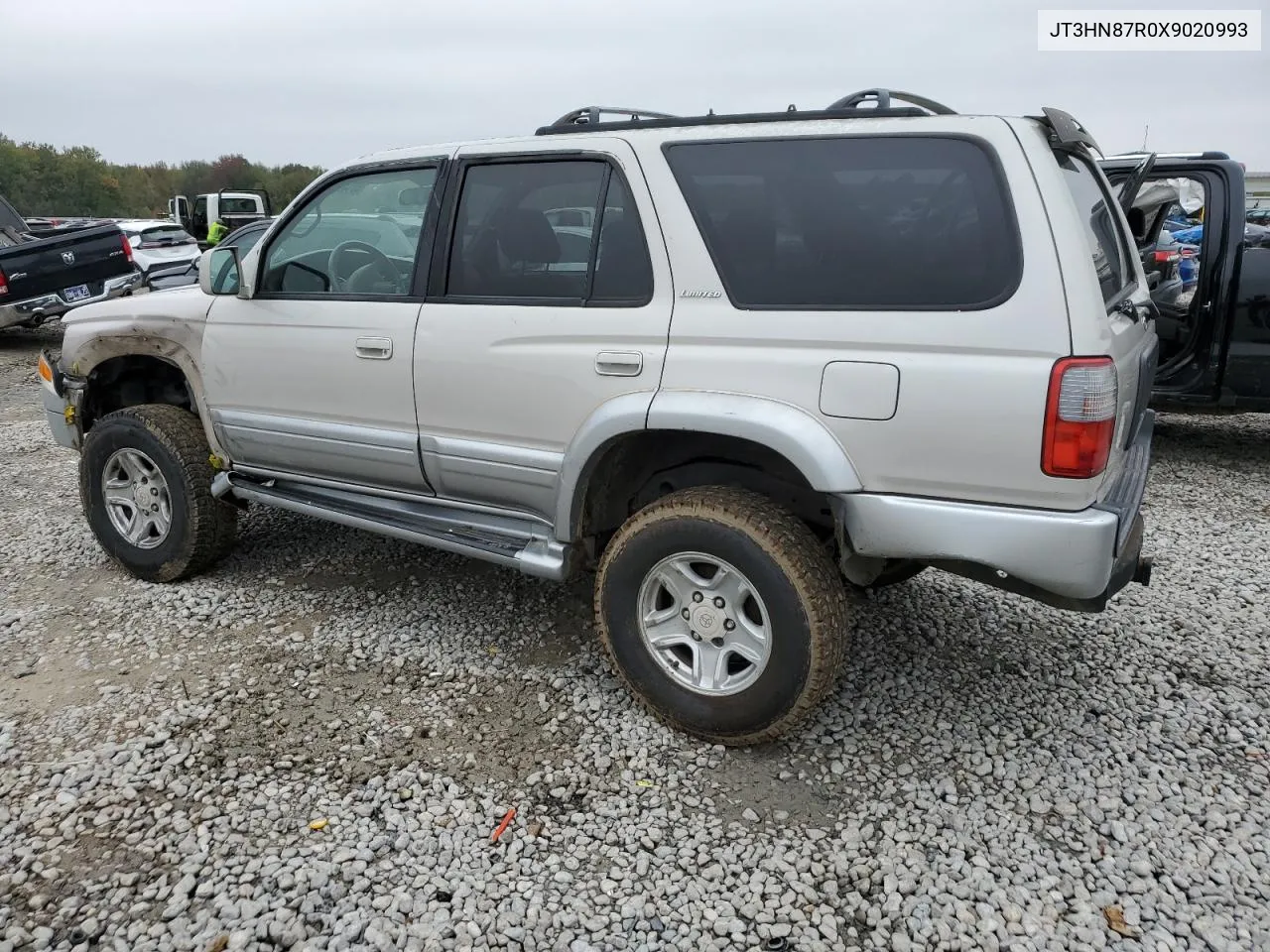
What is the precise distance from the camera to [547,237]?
10.2ft

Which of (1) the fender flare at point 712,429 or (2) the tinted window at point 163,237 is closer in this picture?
(1) the fender flare at point 712,429

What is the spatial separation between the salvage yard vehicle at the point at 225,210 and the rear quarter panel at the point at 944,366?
16.5m

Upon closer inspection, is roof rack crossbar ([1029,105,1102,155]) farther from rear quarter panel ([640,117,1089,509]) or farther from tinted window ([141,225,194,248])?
tinted window ([141,225,194,248])

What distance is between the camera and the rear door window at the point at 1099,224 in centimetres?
261

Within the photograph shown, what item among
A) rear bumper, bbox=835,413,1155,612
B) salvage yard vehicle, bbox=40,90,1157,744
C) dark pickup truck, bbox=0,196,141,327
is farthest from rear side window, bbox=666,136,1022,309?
dark pickup truck, bbox=0,196,141,327

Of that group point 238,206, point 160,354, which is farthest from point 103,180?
point 160,354

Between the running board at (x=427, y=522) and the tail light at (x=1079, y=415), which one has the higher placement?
the tail light at (x=1079, y=415)

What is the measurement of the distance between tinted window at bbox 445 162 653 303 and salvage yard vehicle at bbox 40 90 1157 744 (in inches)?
0.4

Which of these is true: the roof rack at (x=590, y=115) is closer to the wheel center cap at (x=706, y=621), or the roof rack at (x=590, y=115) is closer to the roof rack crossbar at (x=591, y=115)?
the roof rack crossbar at (x=591, y=115)

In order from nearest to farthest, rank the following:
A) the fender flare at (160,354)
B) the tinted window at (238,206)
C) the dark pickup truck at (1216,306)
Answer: the fender flare at (160,354) → the dark pickup truck at (1216,306) → the tinted window at (238,206)

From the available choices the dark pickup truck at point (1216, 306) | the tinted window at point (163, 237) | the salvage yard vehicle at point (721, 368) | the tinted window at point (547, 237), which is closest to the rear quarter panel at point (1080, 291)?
the salvage yard vehicle at point (721, 368)

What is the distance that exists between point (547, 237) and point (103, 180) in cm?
5442

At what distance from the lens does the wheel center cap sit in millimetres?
2881

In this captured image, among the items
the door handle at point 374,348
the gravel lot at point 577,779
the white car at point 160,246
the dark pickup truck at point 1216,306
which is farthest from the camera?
the white car at point 160,246
